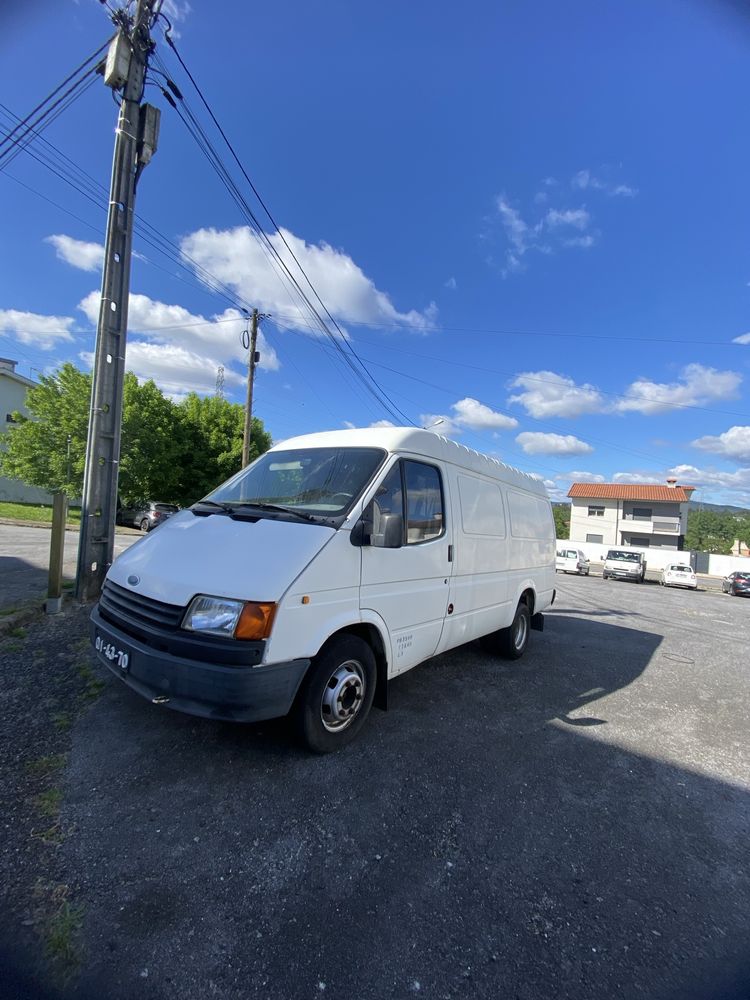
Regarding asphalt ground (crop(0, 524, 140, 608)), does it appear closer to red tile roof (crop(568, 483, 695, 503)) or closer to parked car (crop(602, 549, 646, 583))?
parked car (crop(602, 549, 646, 583))

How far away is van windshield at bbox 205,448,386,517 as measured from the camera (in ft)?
11.0

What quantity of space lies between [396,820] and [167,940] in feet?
3.99

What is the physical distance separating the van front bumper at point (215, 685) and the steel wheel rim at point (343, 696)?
1.19 feet

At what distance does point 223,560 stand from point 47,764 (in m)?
1.62

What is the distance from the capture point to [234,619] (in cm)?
259

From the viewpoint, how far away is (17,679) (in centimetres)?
387

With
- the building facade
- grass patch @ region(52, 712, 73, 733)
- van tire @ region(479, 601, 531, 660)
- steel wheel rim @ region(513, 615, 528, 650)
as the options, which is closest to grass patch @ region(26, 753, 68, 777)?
grass patch @ region(52, 712, 73, 733)

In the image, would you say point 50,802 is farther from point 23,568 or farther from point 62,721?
point 23,568

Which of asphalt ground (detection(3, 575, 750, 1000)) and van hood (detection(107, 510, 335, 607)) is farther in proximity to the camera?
van hood (detection(107, 510, 335, 607))

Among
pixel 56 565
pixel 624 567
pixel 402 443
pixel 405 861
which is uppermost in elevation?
pixel 402 443

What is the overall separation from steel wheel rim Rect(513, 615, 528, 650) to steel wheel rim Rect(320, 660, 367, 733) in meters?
3.12

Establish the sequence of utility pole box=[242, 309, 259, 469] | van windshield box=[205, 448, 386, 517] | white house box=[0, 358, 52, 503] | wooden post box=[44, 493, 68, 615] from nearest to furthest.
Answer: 1. van windshield box=[205, 448, 386, 517]
2. wooden post box=[44, 493, 68, 615]
3. utility pole box=[242, 309, 259, 469]
4. white house box=[0, 358, 52, 503]

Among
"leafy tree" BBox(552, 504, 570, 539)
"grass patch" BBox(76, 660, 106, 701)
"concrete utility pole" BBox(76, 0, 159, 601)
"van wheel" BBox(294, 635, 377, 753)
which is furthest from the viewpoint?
"leafy tree" BBox(552, 504, 570, 539)

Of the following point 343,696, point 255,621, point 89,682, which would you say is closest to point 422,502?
point 343,696
